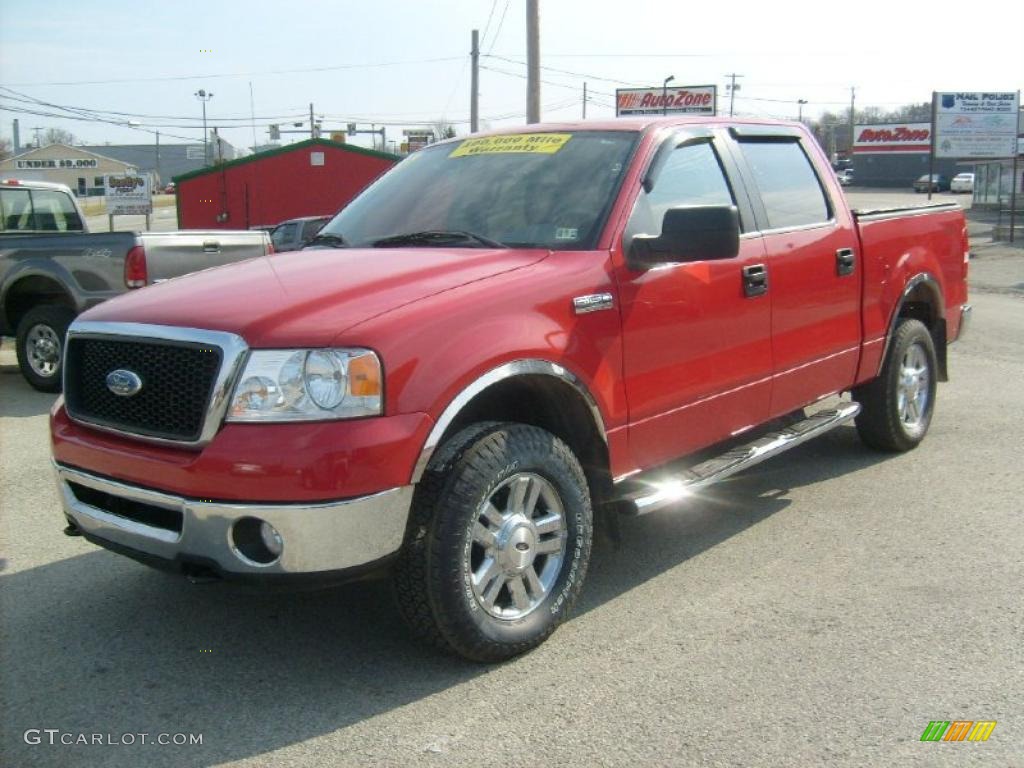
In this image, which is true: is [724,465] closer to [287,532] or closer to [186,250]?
[287,532]

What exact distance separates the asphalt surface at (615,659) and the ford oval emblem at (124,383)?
99 cm

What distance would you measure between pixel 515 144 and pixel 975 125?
30.6 metres

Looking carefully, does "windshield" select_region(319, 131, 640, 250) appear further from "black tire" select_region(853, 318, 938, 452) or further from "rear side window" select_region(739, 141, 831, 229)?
"black tire" select_region(853, 318, 938, 452)

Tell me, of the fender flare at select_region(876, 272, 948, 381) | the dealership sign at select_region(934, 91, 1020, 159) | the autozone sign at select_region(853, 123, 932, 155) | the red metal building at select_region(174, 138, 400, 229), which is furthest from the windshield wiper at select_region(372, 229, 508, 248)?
the autozone sign at select_region(853, 123, 932, 155)

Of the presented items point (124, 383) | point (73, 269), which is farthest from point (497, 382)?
point (73, 269)

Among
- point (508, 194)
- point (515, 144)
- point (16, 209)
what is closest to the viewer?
point (508, 194)

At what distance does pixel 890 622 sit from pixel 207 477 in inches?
102

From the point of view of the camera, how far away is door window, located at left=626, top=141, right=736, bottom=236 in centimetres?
425

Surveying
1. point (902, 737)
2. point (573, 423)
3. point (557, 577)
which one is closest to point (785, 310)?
point (573, 423)

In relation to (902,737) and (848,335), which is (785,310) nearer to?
(848,335)

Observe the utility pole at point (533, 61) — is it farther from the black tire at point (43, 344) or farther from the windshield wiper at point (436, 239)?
the windshield wiper at point (436, 239)

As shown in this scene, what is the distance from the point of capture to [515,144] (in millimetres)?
4719

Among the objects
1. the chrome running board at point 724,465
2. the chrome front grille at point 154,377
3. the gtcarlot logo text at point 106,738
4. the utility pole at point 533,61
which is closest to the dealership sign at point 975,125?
the utility pole at point 533,61

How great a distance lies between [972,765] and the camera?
2.96m
